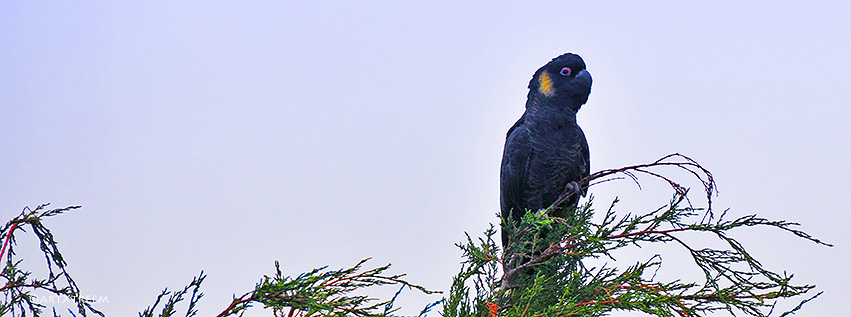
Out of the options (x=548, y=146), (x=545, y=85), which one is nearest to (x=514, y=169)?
(x=548, y=146)

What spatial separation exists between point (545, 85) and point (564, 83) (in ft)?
0.38

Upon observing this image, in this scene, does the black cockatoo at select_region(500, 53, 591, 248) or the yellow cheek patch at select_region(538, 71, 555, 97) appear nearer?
the black cockatoo at select_region(500, 53, 591, 248)

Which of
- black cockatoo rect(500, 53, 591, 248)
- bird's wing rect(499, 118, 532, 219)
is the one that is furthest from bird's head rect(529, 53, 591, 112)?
bird's wing rect(499, 118, 532, 219)

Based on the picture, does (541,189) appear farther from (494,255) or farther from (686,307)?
(686,307)

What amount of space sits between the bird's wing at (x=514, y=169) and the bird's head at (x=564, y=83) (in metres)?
0.23

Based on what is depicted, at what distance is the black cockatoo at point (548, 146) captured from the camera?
395cm

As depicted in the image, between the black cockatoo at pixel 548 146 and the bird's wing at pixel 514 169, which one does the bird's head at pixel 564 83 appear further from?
the bird's wing at pixel 514 169

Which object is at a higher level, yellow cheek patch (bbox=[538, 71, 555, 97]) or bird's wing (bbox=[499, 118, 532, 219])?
yellow cheek patch (bbox=[538, 71, 555, 97])

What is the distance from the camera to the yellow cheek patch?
406cm

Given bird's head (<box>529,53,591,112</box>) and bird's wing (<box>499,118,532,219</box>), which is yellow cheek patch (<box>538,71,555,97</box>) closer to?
bird's head (<box>529,53,591,112</box>)

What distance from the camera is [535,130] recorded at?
400cm

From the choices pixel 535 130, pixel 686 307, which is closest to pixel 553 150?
pixel 535 130

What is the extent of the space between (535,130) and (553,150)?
0.55 ft

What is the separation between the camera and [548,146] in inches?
155
